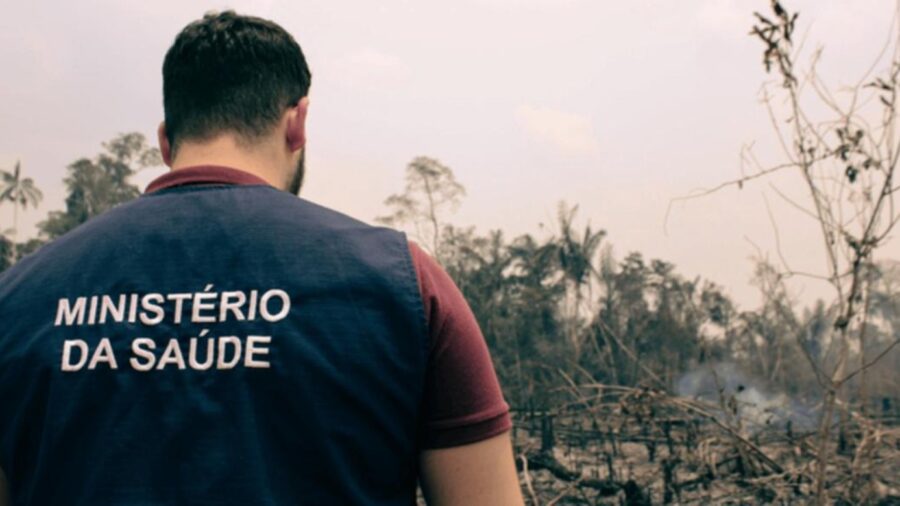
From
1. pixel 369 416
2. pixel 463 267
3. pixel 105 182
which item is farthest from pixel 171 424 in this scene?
pixel 105 182

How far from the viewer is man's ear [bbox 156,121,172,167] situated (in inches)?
50.3

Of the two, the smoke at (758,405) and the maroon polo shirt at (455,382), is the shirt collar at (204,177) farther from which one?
the smoke at (758,405)

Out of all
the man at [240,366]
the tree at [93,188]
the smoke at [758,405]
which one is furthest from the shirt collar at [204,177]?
the tree at [93,188]

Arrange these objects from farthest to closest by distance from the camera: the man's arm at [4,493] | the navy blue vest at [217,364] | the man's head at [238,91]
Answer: the man's head at [238,91] < the man's arm at [4,493] < the navy blue vest at [217,364]

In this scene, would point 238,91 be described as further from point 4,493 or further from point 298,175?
point 4,493

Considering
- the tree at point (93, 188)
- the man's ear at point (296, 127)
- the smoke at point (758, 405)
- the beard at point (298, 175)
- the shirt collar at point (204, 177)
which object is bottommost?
the smoke at point (758, 405)

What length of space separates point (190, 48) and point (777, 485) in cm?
411

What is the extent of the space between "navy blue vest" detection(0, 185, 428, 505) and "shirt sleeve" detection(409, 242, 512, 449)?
0.02 m

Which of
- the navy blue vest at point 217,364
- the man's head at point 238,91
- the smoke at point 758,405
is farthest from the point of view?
the smoke at point 758,405

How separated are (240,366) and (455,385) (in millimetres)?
280

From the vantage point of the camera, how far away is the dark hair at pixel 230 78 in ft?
4.06

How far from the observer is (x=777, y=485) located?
4355mm

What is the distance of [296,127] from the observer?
1284mm

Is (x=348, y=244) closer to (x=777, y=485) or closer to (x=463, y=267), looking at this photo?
(x=777, y=485)
